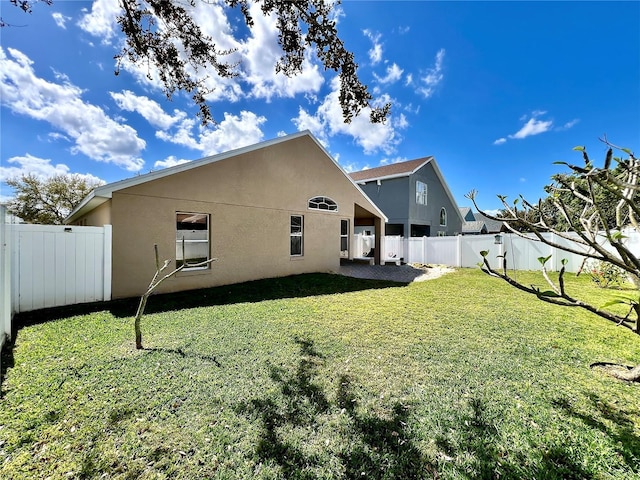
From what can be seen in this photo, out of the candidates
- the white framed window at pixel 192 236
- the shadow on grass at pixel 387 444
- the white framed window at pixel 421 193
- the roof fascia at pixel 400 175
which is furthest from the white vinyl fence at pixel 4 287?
the white framed window at pixel 421 193

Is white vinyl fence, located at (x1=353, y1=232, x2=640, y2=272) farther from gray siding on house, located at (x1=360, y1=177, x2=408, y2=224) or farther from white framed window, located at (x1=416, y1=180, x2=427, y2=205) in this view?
white framed window, located at (x1=416, y1=180, x2=427, y2=205)

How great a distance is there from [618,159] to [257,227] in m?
9.77

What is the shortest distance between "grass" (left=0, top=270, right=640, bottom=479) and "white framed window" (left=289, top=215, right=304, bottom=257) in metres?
6.31

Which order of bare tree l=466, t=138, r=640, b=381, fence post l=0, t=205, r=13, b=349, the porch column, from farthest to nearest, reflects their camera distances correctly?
the porch column
fence post l=0, t=205, r=13, b=349
bare tree l=466, t=138, r=640, b=381

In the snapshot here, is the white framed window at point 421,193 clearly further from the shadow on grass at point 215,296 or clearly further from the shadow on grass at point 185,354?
the shadow on grass at point 185,354

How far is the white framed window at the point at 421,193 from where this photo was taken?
70.2 feet

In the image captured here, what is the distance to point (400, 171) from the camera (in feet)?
69.6

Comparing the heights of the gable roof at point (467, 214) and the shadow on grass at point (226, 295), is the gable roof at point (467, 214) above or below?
above

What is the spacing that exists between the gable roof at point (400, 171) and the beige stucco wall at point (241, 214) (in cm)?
841

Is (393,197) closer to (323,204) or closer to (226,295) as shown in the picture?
(323,204)

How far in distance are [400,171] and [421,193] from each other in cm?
270

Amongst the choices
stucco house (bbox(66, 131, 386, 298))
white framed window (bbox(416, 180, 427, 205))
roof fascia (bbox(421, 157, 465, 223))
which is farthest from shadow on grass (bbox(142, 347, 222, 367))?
roof fascia (bbox(421, 157, 465, 223))

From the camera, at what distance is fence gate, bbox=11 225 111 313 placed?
5.95m

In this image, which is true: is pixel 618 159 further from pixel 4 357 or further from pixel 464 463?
pixel 4 357
